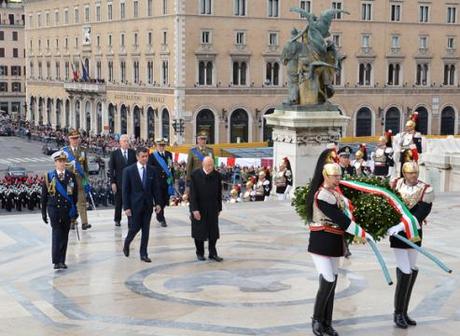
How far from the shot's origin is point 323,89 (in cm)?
2234

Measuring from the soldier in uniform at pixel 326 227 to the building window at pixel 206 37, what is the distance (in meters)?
53.9

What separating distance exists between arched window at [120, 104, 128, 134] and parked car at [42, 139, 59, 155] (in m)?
5.50

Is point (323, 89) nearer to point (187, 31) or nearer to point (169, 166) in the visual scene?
point (169, 166)

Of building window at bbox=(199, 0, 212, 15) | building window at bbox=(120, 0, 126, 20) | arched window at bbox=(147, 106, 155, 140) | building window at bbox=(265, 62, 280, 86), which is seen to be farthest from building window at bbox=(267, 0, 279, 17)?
building window at bbox=(120, 0, 126, 20)

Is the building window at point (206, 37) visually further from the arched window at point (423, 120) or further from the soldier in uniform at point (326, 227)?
the soldier in uniform at point (326, 227)

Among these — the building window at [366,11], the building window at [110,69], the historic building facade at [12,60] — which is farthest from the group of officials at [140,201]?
the historic building facade at [12,60]

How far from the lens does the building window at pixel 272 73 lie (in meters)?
64.4

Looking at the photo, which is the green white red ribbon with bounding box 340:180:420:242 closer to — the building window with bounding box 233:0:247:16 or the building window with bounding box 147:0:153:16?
the building window with bounding box 233:0:247:16

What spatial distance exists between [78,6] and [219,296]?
6989 cm

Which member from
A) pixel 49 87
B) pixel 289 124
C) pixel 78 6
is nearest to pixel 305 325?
pixel 289 124

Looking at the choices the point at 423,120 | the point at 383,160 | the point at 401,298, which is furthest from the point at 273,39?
the point at 401,298

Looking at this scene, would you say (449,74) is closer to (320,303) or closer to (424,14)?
(424,14)

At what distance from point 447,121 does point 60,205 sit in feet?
210

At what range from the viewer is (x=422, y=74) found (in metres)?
70.3
